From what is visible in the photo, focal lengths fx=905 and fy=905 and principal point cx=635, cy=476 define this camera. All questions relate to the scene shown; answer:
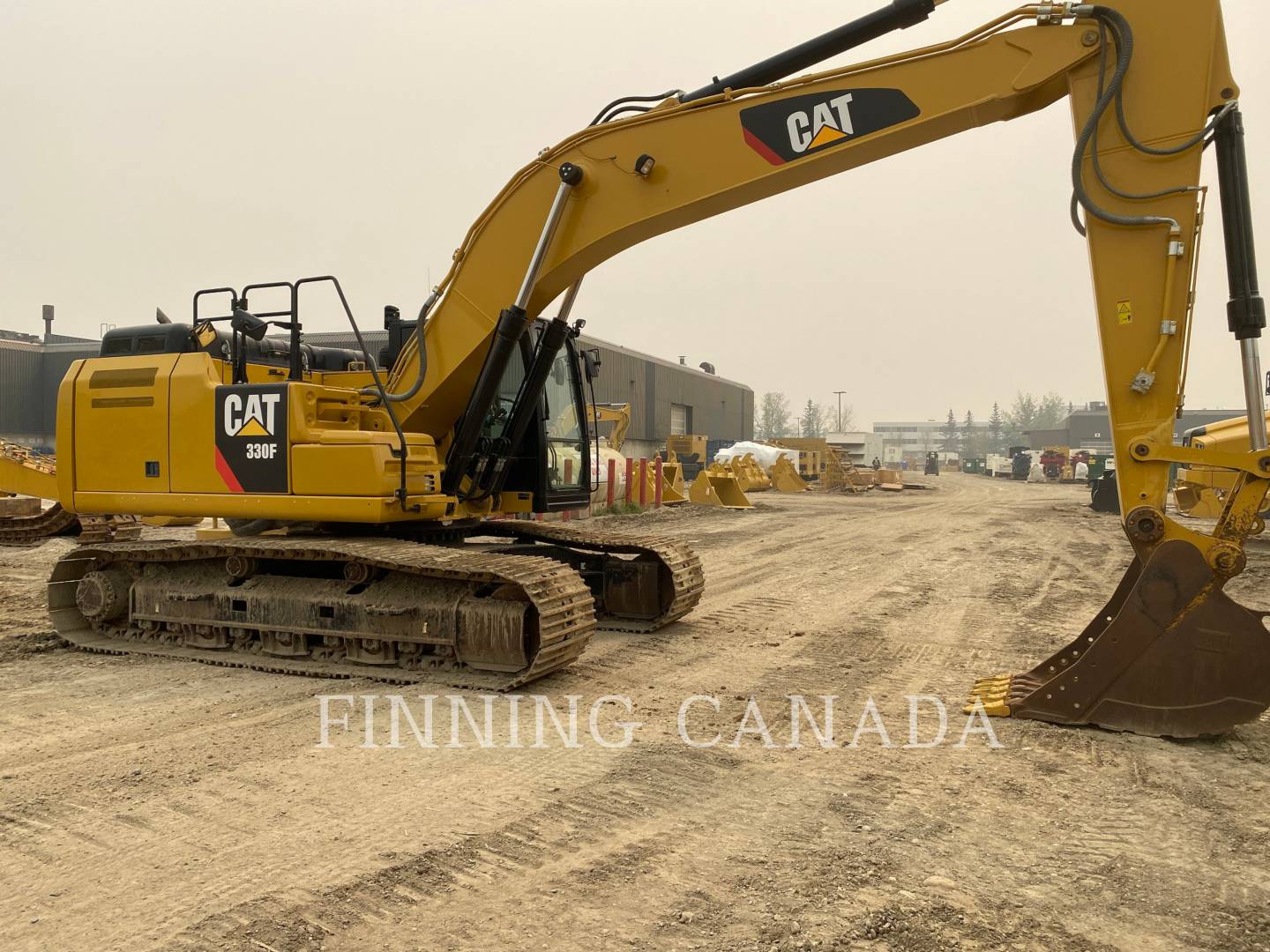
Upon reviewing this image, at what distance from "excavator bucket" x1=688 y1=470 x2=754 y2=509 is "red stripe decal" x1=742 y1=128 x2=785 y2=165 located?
58.9 feet

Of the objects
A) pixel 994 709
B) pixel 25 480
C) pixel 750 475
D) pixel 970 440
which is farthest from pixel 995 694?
pixel 970 440

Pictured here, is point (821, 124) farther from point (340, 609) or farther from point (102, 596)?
point (102, 596)

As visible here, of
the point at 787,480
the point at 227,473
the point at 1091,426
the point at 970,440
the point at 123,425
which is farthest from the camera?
the point at 970,440

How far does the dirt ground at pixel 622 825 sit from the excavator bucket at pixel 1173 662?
13 cm

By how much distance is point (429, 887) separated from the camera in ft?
10.5

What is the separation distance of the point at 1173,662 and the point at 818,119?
368 cm

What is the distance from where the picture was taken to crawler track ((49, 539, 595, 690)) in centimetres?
583

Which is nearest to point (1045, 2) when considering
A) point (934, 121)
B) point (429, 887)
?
point (934, 121)

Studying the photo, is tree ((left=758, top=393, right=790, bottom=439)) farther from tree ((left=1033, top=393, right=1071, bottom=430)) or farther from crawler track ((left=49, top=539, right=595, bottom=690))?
crawler track ((left=49, top=539, right=595, bottom=690))

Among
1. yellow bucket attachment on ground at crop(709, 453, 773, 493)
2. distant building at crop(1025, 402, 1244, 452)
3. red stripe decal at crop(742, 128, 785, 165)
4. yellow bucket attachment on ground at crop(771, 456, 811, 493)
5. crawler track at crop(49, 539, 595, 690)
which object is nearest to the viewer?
red stripe decal at crop(742, 128, 785, 165)

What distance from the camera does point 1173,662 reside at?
473 centimetres

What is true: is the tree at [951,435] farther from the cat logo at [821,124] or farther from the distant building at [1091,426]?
the cat logo at [821,124]

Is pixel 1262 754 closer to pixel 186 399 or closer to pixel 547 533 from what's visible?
pixel 547 533

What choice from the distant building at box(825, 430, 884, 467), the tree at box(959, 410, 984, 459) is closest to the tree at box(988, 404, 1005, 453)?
the tree at box(959, 410, 984, 459)
